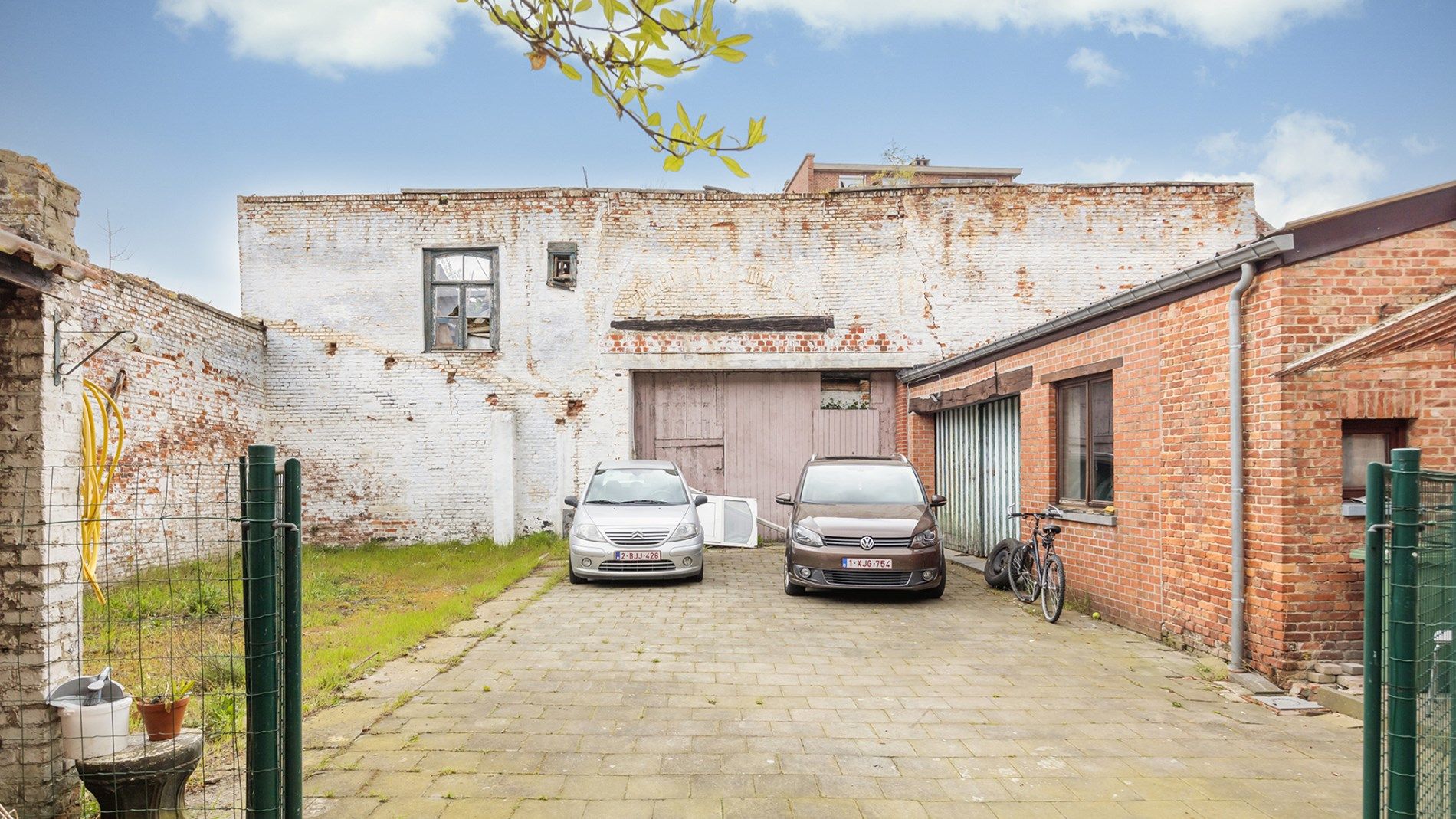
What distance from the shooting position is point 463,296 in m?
15.2

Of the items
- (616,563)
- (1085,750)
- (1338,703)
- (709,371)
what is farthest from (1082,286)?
(1085,750)

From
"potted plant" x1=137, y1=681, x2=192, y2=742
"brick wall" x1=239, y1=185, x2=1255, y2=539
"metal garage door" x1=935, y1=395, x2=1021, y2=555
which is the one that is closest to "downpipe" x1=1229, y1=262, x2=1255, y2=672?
"metal garage door" x1=935, y1=395, x2=1021, y2=555

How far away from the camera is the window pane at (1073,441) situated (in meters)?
9.39

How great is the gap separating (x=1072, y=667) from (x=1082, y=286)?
9.70 m

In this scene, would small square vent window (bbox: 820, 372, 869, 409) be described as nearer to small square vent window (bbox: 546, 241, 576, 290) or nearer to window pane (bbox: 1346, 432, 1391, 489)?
small square vent window (bbox: 546, 241, 576, 290)

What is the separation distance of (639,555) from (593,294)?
601cm

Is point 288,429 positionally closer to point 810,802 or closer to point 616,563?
point 616,563

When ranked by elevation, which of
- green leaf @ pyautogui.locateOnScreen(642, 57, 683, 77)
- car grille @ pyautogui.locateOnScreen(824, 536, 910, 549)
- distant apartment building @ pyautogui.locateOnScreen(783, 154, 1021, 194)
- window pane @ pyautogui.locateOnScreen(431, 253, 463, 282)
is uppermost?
distant apartment building @ pyautogui.locateOnScreen(783, 154, 1021, 194)

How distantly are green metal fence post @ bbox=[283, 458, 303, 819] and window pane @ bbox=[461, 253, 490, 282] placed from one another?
12627 millimetres

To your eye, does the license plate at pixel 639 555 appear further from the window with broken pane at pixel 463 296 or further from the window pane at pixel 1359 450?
the window pane at pixel 1359 450

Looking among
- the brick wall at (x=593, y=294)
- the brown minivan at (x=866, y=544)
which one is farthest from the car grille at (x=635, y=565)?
the brick wall at (x=593, y=294)

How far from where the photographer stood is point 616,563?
1055cm

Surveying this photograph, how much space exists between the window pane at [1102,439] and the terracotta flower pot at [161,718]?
26.2ft

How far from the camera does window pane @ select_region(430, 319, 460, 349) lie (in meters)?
15.1
